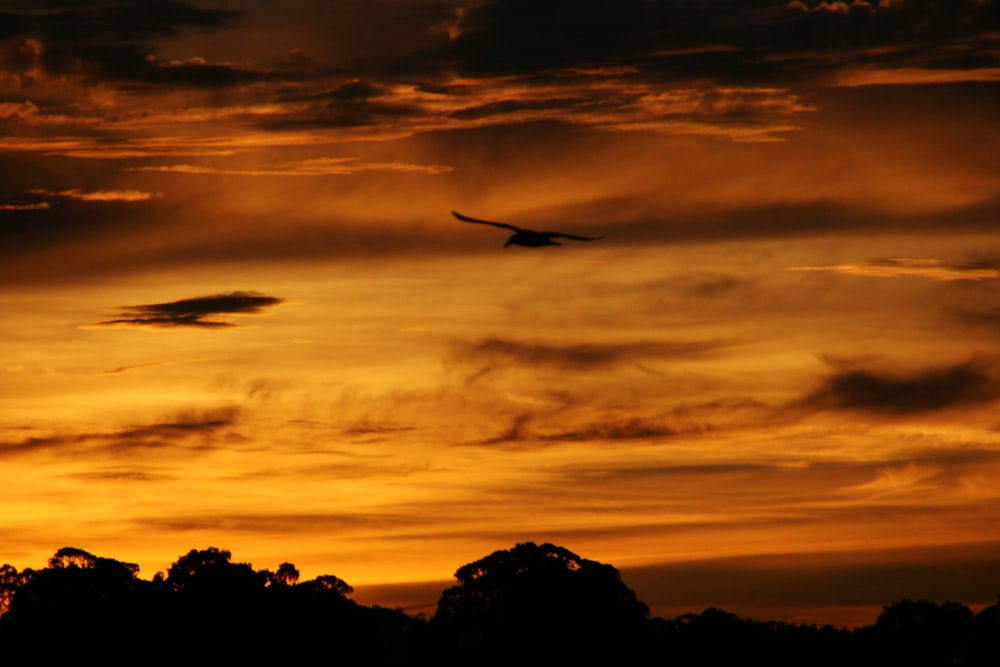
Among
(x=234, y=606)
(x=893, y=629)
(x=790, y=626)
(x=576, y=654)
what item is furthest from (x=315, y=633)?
(x=790, y=626)

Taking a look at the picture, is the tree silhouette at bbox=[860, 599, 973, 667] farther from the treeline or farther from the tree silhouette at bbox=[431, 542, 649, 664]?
the tree silhouette at bbox=[431, 542, 649, 664]

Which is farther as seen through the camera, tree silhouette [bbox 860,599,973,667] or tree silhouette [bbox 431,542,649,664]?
tree silhouette [bbox 860,599,973,667]

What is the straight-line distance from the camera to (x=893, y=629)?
5148 inches

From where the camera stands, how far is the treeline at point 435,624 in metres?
110

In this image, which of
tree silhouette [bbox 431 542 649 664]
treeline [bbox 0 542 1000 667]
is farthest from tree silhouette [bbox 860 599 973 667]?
tree silhouette [bbox 431 542 649 664]

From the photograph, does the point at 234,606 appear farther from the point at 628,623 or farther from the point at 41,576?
the point at 628,623

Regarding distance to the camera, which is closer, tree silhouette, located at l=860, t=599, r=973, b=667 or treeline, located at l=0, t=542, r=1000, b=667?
treeline, located at l=0, t=542, r=1000, b=667

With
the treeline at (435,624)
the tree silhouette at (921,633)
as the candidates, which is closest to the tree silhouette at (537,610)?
the treeline at (435,624)

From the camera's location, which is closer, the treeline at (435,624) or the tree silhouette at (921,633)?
the treeline at (435,624)

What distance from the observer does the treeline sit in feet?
362

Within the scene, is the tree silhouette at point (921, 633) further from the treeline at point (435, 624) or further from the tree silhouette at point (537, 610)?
the tree silhouette at point (537, 610)

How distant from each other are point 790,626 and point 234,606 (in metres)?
68.1

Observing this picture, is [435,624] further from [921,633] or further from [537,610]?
[921,633]

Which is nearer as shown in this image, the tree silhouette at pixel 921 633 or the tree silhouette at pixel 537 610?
the tree silhouette at pixel 537 610
